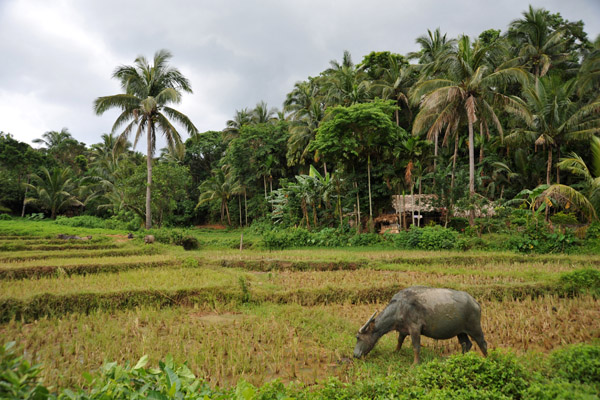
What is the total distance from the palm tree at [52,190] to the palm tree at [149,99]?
15510mm

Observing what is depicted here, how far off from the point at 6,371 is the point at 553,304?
890 centimetres

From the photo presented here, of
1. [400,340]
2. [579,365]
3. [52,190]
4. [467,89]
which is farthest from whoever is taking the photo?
[52,190]

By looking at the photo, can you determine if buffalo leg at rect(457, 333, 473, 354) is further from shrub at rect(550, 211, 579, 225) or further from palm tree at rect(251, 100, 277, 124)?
palm tree at rect(251, 100, 277, 124)

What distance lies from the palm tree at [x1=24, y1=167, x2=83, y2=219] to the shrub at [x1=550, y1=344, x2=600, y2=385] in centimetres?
3572

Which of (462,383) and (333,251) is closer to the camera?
(462,383)

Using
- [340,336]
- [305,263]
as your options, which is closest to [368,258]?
[305,263]

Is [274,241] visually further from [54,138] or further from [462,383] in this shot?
[54,138]

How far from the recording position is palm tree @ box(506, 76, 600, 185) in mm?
16797

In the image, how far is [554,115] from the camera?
17.2m

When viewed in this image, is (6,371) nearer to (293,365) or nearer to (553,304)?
(293,365)

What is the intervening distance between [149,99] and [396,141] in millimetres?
14173

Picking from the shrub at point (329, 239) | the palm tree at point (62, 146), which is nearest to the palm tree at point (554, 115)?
the shrub at point (329, 239)

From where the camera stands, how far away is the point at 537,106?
1820 cm

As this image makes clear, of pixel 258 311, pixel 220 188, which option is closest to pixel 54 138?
pixel 220 188
